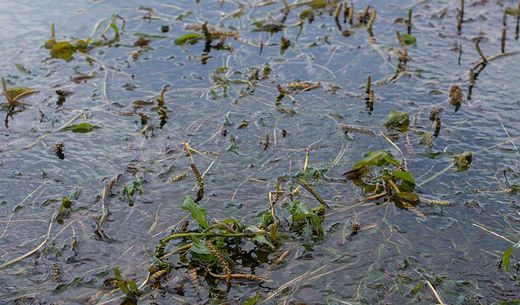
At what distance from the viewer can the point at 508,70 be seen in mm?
5293

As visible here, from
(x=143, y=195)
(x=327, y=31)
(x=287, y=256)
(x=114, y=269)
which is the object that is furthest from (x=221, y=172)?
(x=327, y=31)

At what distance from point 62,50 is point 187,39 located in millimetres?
1095

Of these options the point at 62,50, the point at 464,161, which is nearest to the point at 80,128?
the point at 62,50

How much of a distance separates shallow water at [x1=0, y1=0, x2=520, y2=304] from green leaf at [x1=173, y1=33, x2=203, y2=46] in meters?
0.06

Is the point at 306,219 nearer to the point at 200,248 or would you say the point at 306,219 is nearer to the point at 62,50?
A: the point at 200,248

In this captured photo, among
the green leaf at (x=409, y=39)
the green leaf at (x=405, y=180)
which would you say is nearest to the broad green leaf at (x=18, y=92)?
the green leaf at (x=405, y=180)

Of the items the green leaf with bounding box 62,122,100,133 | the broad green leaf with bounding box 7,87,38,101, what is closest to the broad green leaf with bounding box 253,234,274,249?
the green leaf with bounding box 62,122,100,133

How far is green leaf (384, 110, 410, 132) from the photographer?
4.50m

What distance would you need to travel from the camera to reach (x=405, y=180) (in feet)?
12.5

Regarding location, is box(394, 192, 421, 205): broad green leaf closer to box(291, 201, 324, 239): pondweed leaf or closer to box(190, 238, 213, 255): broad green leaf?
box(291, 201, 324, 239): pondweed leaf

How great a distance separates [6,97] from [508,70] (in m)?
3.92

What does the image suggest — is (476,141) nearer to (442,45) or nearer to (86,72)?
(442,45)

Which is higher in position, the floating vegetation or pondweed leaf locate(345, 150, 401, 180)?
pondweed leaf locate(345, 150, 401, 180)

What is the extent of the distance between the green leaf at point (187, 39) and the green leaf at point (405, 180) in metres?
2.66
